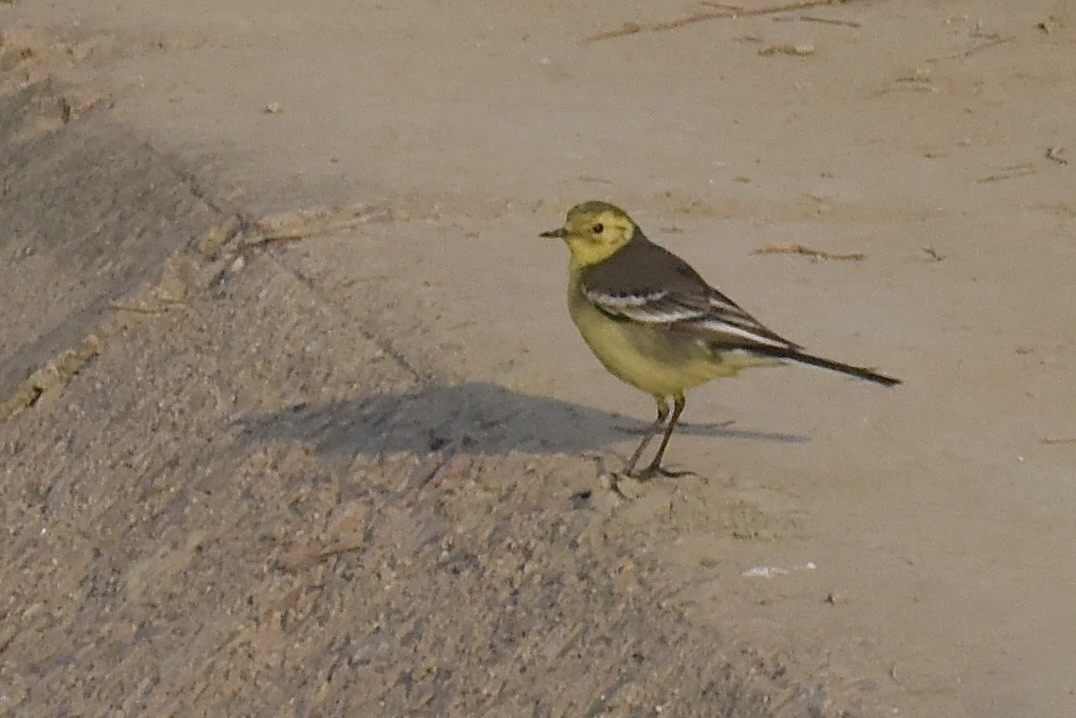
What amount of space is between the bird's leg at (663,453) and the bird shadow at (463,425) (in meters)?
0.18

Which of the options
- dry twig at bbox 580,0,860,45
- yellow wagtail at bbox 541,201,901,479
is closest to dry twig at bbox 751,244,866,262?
yellow wagtail at bbox 541,201,901,479

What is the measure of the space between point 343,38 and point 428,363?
15.2 feet

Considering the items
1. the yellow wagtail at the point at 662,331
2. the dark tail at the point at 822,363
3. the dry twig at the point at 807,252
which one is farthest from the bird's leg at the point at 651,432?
the dry twig at the point at 807,252

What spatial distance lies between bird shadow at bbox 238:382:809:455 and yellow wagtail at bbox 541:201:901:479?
8.8 inches

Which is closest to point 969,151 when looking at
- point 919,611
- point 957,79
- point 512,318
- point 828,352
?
point 957,79

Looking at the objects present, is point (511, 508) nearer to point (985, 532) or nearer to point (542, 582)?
point (542, 582)

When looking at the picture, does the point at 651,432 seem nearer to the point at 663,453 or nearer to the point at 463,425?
the point at 663,453

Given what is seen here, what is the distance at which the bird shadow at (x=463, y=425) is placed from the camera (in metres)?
7.05

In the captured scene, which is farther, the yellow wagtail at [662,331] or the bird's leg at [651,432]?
the yellow wagtail at [662,331]

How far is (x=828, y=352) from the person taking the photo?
26.6 ft

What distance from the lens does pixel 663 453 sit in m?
6.97

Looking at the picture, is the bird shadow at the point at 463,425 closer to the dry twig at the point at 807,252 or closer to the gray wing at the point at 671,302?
the gray wing at the point at 671,302

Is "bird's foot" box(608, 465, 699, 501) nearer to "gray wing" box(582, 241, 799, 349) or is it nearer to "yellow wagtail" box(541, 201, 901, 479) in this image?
"yellow wagtail" box(541, 201, 901, 479)

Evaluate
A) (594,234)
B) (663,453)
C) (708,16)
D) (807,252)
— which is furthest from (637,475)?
(708,16)
